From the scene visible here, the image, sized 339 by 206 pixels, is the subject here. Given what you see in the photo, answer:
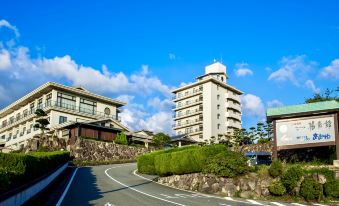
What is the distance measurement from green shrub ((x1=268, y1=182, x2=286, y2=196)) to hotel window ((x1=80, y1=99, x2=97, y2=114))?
5894 cm

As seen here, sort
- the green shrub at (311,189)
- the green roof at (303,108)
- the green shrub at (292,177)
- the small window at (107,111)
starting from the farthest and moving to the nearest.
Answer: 1. the small window at (107,111)
2. the green roof at (303,108)
3. the green shrub at (292,177)
4. the green shrub at (311,189)

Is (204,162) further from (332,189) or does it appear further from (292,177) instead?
(332,189)

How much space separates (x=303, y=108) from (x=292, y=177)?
5.55 metres

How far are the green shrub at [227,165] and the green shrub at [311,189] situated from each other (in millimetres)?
3860

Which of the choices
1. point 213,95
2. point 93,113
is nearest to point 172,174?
point 93,113

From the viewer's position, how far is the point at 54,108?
2699 inches

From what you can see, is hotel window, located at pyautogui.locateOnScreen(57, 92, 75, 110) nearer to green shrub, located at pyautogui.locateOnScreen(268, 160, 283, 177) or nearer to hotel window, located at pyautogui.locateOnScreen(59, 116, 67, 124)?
hotel window, located at pyautogui.locateOnScreen(59, 116, 67, 124)

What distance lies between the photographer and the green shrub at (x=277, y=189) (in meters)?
19.8

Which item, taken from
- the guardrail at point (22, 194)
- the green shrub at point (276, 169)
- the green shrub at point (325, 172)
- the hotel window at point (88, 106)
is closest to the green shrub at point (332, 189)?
the green shrub at point (325, 172)

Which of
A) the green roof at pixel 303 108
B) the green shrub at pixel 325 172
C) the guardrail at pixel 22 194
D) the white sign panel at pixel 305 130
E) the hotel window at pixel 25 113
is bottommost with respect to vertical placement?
the guardrail at pixel 22 194

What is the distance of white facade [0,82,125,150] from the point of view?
229 ft

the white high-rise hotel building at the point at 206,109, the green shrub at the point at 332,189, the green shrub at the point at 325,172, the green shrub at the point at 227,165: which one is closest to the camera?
the green shrub at the point at 332,189

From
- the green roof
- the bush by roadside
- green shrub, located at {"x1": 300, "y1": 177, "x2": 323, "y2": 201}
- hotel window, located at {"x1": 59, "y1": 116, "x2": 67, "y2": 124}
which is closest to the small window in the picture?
hotel window, located at {"x1": 59, "y1": 116, "x2": 67, "y2": 124}

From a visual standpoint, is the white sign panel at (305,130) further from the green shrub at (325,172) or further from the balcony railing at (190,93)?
the balcony railing at (190,93)
